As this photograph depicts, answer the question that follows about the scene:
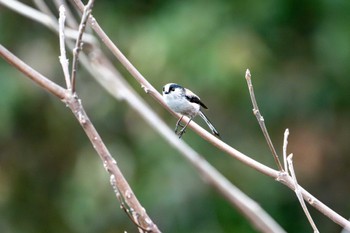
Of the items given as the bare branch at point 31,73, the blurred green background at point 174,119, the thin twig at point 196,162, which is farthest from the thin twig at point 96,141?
the blurred green background at point 174,119

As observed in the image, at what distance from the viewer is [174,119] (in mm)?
5180

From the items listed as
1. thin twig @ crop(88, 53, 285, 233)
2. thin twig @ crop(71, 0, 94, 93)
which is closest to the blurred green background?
thin twig @ crop(88, 53, 285, 233)

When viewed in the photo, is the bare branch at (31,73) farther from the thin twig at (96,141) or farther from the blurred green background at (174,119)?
the blurred green background at (174,119)

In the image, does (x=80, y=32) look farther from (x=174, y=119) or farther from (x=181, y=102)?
(x=174, y=119)

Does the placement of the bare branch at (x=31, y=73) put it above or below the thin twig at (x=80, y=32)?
below

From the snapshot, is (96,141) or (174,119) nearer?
(96,141)

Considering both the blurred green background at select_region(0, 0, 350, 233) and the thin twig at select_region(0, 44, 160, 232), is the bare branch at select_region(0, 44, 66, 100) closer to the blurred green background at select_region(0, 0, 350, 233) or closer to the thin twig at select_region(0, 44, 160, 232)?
the thin twig at select_region(0, 44, 160, 232)

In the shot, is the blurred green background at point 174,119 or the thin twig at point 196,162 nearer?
the thin twig at point 196,162

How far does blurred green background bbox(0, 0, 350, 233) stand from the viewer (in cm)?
507

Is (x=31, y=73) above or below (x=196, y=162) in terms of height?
below

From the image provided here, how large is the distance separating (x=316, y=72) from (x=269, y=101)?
43 centimetres

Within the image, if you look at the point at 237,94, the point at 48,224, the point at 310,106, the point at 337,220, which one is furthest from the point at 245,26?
the point at 337,220

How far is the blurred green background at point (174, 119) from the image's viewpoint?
16.6 feet

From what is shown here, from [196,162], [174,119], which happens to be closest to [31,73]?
[196,162]
